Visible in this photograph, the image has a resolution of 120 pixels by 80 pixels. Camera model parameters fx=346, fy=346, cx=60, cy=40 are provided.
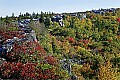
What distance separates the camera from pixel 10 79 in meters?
39.1

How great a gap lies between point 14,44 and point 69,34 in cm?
4943

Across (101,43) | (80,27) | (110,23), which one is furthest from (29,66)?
(110,23)

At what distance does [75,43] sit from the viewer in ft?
299

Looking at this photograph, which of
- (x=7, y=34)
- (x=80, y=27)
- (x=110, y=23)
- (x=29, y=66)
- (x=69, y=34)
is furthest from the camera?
(x=110, y=23)

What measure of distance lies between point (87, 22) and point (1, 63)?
80187mm

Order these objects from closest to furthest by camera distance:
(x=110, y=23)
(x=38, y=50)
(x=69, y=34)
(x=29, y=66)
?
(x=29, y=66) < (x=38, y=50) < (x=69, y=34) < (x=110, y=23)

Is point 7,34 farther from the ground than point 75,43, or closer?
farther from the ground

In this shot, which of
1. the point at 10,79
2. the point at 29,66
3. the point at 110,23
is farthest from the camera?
the point at 110,23

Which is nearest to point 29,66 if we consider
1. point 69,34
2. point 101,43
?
point 101,43

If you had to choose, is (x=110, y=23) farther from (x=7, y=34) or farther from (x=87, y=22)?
(x=7, y=34)

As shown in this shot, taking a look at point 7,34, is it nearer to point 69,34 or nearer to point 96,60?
point 96,60

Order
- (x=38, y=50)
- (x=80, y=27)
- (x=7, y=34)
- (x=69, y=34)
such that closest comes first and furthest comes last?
(x=38, y=50)
(x=7, y=34)
(x=69, y=34)
(x=80, y=27)

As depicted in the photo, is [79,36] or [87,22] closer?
[79,36]

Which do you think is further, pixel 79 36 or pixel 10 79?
pixel 79 36
